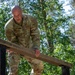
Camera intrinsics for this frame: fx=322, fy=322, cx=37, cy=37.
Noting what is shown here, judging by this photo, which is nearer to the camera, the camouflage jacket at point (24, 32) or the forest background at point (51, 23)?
the camouflage jacket at point (24, 32)

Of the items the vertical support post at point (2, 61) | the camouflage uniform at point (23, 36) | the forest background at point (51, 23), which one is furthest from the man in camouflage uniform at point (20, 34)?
the forest background at point (51, 23)

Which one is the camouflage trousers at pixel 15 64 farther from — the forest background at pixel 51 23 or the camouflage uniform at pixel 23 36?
the forest background at pixel 51 23

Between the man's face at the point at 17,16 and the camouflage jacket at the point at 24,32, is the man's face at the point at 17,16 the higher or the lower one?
the higher one

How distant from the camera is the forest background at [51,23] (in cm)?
1866

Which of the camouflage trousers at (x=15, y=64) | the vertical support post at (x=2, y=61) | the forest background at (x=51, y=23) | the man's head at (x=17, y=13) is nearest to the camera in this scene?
the vertical support post at (x=2, y=61)

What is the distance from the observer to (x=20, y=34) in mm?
4895

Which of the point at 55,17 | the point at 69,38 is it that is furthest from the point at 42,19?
the point at 69,38

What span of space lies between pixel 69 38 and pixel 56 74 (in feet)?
7.60

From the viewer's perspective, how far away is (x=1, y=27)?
18.7m

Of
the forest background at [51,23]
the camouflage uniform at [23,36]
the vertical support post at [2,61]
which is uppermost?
the forest background at [51,23]

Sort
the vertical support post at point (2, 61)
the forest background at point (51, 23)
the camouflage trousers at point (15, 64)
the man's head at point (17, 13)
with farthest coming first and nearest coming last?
the forest background at point (51, 23) → the camouflage trousers at point (15, 64) → the man's head at point (17, 13) → the vertical support post at point (2, 61)

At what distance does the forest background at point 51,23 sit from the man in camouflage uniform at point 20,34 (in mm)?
13284

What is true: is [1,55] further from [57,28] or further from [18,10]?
[57,28]

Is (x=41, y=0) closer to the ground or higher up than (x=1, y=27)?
higher up
